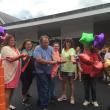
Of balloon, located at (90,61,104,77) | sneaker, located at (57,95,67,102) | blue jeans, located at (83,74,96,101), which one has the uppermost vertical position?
balloon, located at (90,61,104,77)

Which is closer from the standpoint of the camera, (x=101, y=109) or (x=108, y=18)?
(x=101, y=109)

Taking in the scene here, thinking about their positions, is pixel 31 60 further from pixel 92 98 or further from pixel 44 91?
pixel 92 98

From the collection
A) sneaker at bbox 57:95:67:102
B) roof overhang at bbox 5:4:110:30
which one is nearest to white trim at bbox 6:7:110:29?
roof overhang at bbox 5:4:110:30

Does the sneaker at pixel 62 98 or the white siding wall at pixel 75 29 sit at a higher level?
the white siding wall at pixel 75 29

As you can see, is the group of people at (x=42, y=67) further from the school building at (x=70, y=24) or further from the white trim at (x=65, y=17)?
the school building at (x=70, y=24)

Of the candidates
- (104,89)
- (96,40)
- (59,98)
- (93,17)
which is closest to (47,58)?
(96,40)

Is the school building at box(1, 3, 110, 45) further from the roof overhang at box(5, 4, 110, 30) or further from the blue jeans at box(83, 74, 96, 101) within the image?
the blue jeans at box(83, 74, 96, 101)

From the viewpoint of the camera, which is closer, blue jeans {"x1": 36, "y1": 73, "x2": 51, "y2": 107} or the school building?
blue jeans {"x1": 36, "y1": 73, "x2": 51, "y2": 107}

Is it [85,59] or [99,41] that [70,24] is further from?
[99,41]

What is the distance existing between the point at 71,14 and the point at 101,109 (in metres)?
8.50

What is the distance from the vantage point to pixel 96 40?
600cm

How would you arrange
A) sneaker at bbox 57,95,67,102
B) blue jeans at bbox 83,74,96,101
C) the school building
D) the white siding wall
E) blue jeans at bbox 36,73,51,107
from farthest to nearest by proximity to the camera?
the white siding wall, the school building, sneaker at bbox 57,95,67,102, blue jeans at bbox 83,74,96,101, blue jeans at bbox 36,73,51,107

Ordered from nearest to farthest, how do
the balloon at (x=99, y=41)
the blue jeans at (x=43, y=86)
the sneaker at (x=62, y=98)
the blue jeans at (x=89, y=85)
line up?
the balloon at (x=99, y=41), the blue jeans at (x=43, y=86), the blue jeans at (x=89, y=85), the sneaker at (x=62, y=98)

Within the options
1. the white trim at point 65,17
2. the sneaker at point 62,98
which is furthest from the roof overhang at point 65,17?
the sneaker at point 62,98
